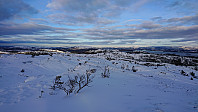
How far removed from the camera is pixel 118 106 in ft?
12.0

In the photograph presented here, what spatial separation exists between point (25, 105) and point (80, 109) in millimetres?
2116

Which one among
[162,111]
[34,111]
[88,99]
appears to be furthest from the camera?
[88,99]

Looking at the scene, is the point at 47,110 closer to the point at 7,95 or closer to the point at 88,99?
the point at 88,99

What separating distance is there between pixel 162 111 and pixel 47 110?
3773 millimetres

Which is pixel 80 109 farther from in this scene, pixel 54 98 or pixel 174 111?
pixel 174 111

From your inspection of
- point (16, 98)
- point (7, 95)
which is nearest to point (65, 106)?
point (16, 98)

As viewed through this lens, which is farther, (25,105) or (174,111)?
(25,105)

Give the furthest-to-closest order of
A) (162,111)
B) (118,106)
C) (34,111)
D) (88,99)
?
(88,99) < (118,106) < (34,111) < (162,111)

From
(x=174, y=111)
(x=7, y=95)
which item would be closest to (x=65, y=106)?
(x=7, y=95)

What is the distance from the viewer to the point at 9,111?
3.35 m

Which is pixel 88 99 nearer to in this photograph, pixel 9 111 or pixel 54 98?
pixel 54 98

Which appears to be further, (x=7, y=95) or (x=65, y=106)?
(x=7, y=95)

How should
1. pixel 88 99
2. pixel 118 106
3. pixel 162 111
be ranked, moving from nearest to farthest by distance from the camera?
pixel 162 111 < pixel 118 106 < pixel 88 99

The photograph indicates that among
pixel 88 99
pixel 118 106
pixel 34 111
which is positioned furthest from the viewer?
pixel 88 99
